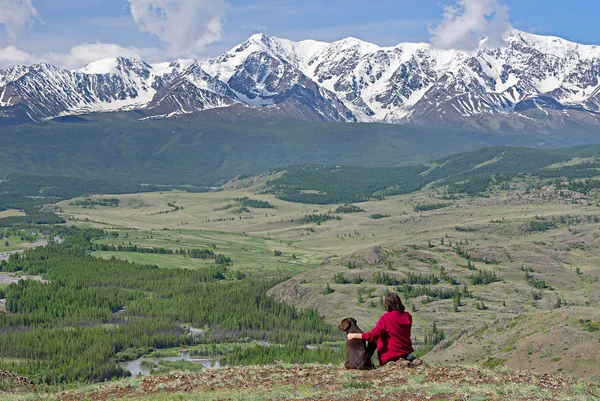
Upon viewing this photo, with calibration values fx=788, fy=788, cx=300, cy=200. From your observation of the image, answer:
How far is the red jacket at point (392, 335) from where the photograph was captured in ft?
147

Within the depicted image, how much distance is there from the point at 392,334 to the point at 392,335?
15 centimetres

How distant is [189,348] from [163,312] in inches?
1241

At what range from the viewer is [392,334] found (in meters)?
45.9

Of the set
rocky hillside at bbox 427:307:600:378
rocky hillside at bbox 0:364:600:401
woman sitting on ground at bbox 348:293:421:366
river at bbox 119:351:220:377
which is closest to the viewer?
rocky hillside at bbox 0:364:600:401

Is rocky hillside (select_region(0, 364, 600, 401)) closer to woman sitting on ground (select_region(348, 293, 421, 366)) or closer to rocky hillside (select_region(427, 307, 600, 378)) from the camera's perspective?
woman sitting on ground (select_region(348, 293, 421, 366))

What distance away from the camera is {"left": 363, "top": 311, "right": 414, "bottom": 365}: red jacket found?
44.8m

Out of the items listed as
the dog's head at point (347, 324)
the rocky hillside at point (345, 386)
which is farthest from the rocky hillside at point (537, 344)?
the dog's head at point (347, 324)

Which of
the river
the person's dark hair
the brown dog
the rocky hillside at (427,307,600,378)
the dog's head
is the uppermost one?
the person's dark hair

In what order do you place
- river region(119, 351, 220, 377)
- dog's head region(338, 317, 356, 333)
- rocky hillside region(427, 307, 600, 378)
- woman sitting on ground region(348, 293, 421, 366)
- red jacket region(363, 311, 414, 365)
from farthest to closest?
1. river region(119, 351, 220, 377)
2. rocky hillside region(427, 307, 600, 378)
3. dog's head region(338, 317, 356, 333)
4. red jacket region(363, 311, 414, 365)
5. woman sitting on ground region(348, 293, 421, 366)

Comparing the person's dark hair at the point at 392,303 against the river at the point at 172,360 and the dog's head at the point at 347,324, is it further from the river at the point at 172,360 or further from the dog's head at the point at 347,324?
the river at the point at 172,360

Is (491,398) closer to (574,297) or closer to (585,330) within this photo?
(585,330)

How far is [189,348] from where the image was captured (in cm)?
14888

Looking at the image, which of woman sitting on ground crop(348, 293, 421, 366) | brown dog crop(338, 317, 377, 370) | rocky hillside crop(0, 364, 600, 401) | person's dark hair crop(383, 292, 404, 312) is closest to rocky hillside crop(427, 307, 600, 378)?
rocky hillside crop(0, 364, 600, 401)

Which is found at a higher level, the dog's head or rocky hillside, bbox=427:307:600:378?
the dog's head
